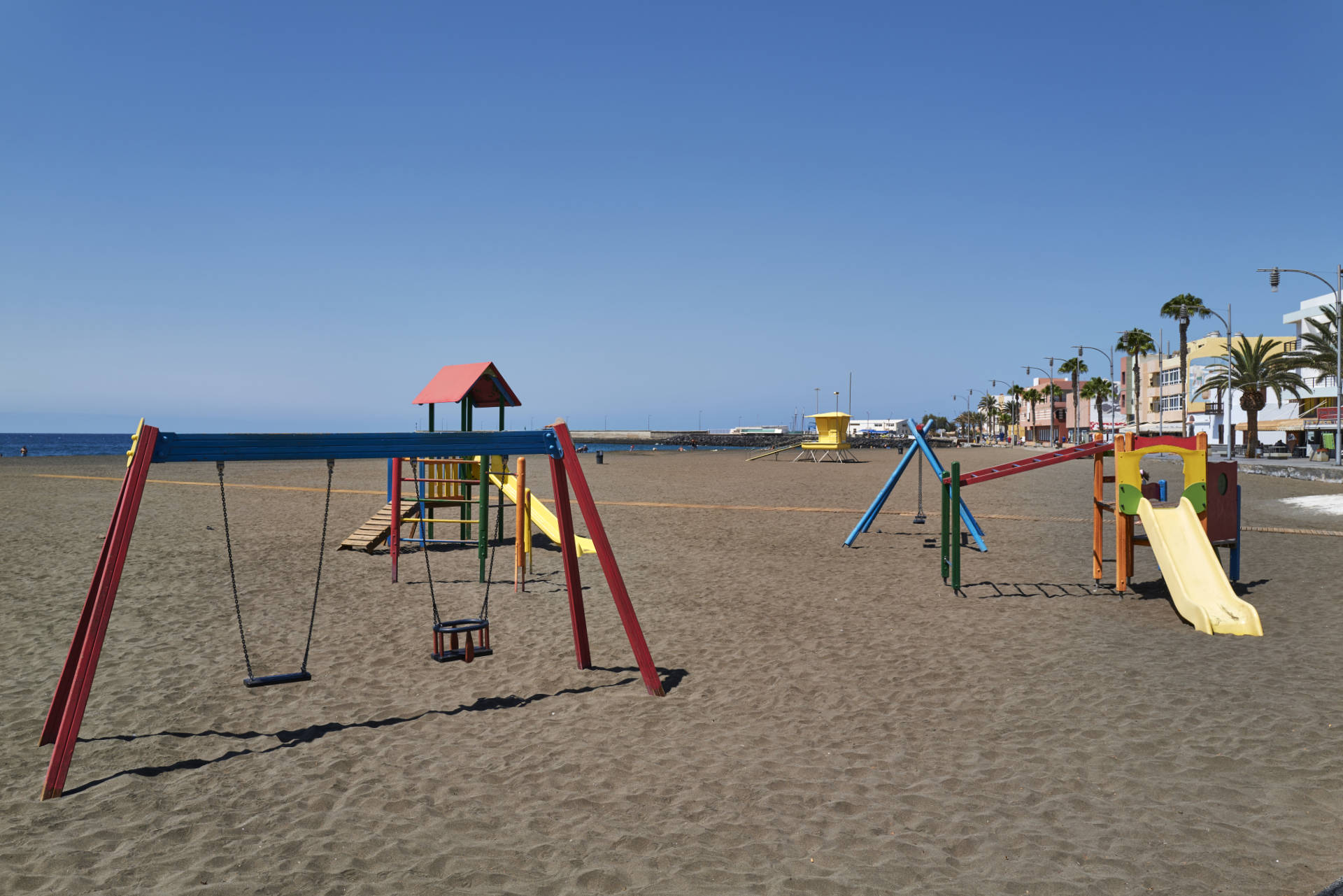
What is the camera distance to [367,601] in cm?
1052

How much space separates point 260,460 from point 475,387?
9.05 meters

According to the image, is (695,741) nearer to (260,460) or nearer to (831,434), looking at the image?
(260,460)

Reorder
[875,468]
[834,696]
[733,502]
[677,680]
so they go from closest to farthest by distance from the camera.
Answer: [834,696]
[677,680]
[733,502]
[875,468]

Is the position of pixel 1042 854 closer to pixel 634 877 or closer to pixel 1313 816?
pixel 1313 816

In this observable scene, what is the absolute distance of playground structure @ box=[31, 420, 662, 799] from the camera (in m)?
5.09

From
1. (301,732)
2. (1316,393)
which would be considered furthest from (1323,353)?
(301,732)

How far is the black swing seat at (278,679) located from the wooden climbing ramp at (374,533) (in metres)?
7.30

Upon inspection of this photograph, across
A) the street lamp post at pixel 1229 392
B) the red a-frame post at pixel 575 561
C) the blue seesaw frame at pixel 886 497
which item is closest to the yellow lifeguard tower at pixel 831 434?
the street lamp post at pixel 1229 392

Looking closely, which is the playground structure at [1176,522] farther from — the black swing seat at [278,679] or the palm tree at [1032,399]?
the palm tree at [1032,399]

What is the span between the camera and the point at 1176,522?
Answer: 10492 millimetres

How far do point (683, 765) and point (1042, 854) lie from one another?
2139mm

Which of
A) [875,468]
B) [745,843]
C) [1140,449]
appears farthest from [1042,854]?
[875,468]

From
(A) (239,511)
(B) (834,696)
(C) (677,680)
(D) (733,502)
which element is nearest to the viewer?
(B) (834,696)

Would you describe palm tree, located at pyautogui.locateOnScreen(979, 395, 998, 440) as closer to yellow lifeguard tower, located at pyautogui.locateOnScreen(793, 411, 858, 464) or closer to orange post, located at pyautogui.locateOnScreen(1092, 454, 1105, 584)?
yellow lifeguard tower, located at pyautogui.locateOnScreen(793, 411, 858, 464)
